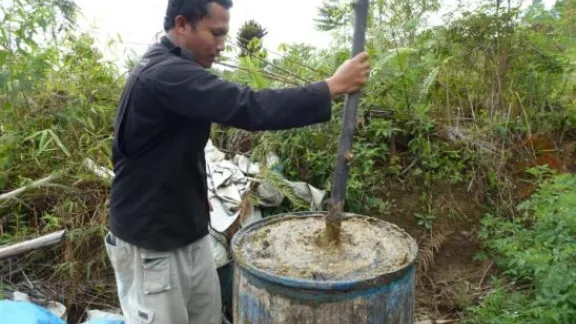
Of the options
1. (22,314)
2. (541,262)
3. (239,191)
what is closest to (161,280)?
(22,314)

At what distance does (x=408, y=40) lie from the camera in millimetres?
4703

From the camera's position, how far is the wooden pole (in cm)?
206

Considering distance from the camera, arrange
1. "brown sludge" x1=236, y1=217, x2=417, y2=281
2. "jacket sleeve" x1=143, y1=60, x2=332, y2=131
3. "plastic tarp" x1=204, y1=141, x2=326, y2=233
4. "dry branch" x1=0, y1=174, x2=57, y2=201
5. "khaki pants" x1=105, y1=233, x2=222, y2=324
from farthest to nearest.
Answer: "dry branch" x1=0, y1=174, x2=57, y2=201 → "plastic tarp" x1=204, y1=141, x2=326, y2=233 → "khaki pants" x1=105, y1=233, x2=222, y2=324 → "brown sludge" x1=236, y1=217, x2=417, y2=281 → "jacket sleeve" x1=143, y1=60, x2=332, y2=131

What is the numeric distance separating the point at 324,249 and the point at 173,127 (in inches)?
32.9

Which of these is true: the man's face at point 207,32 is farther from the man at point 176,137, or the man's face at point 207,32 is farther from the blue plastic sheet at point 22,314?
the blue plastic sheet at point 22,314

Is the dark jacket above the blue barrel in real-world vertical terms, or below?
above

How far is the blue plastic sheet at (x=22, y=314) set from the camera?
2553 millimetres

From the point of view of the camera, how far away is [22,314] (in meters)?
2.59

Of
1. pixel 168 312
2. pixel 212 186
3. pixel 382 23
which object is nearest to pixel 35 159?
pixel 212 186

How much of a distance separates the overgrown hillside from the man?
50.8 inches

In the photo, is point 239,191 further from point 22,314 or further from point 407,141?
point 22,314

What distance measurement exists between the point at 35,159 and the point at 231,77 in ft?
5.70

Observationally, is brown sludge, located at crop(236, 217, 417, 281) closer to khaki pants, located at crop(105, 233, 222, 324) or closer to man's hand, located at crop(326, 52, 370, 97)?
khaki pants, located at crop(105, 233, 222, 324)

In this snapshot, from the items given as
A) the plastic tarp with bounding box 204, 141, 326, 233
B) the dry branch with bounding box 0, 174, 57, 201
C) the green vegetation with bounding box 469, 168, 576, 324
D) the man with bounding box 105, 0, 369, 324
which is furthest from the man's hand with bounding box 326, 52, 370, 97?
the dry branch with bounding box 0, 174, 57, 201
